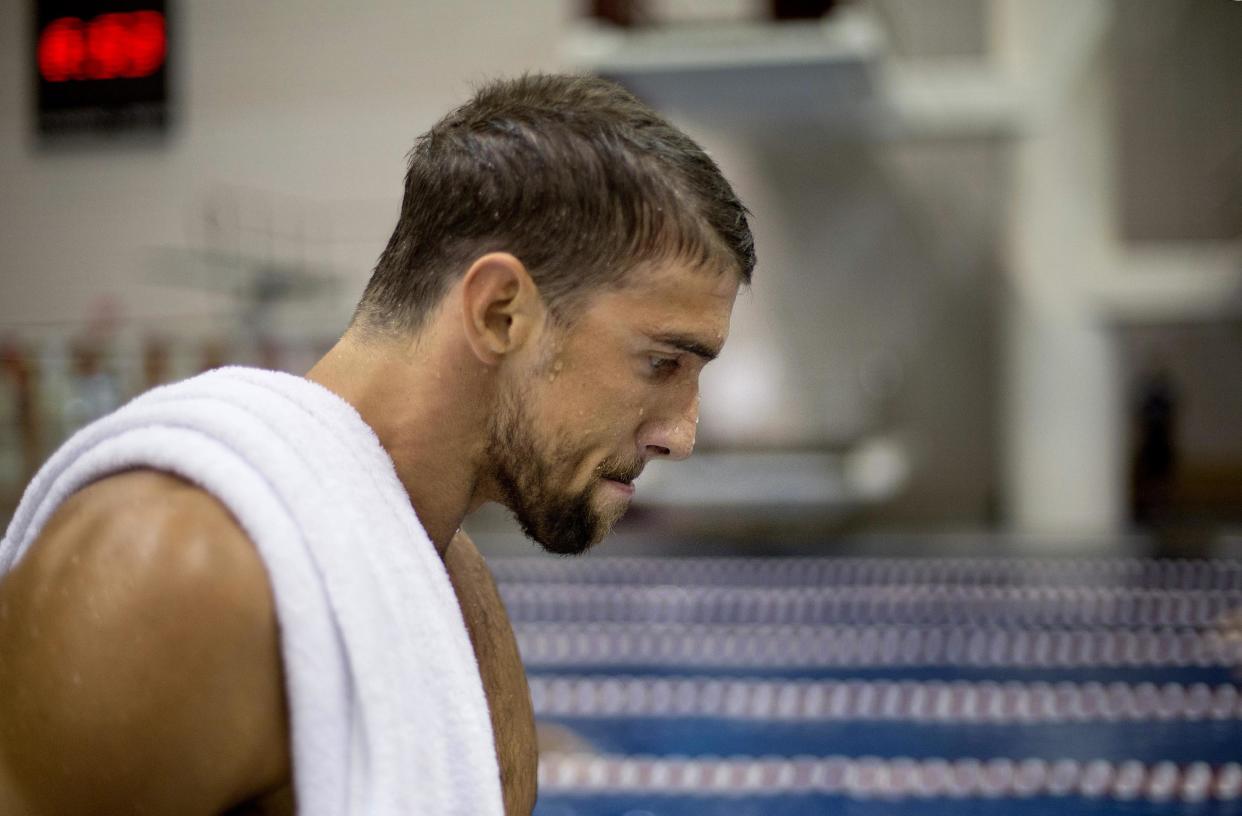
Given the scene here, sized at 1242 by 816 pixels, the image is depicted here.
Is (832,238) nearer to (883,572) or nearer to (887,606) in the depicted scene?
(883,572)

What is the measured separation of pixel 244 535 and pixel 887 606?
4684 millimetres

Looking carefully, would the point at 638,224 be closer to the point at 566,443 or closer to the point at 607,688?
the point at 566,443

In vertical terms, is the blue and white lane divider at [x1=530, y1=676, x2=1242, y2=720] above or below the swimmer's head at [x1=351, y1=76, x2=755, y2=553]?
below

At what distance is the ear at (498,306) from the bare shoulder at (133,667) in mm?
235

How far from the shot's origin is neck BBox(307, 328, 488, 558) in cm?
89

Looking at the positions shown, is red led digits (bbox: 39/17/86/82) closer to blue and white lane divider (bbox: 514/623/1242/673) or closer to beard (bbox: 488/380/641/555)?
blue and white lane divider (bbox: 514/623/1242/673)

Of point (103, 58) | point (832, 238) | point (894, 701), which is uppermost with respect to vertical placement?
point (103, 58)

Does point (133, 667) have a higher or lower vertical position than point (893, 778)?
higher

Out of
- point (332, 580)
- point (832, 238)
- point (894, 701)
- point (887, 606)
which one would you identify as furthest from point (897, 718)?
point (832, 238)

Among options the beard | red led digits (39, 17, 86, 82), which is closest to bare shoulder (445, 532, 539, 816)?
the beard

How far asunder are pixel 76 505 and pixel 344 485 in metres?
0.15

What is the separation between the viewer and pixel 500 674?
Result: 1.09 metres

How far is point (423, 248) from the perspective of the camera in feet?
2.93

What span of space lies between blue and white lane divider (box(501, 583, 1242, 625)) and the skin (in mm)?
4029
